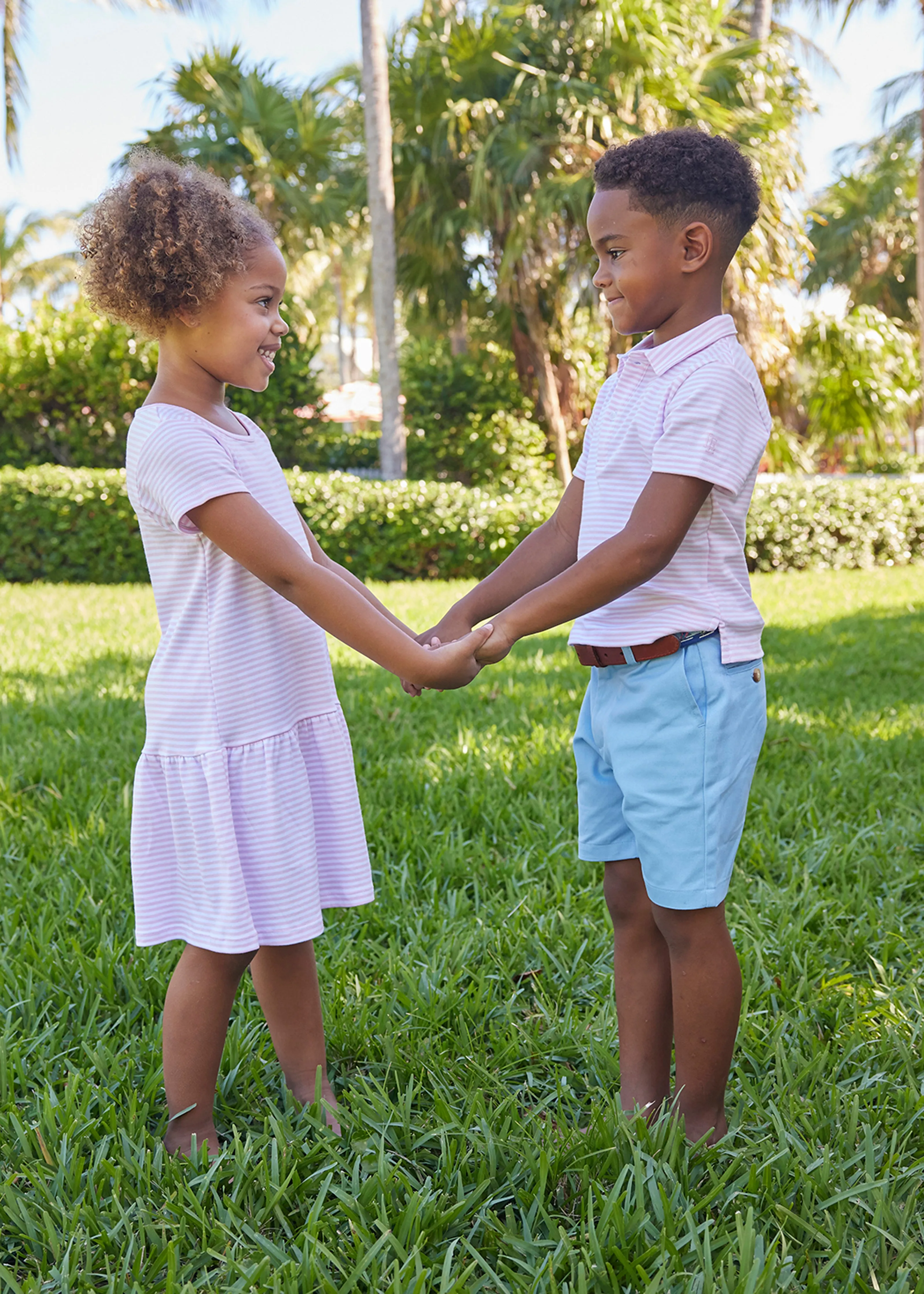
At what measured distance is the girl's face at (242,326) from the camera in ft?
5.15

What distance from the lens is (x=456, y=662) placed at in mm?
1619

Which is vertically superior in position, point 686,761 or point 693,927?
point 686,761

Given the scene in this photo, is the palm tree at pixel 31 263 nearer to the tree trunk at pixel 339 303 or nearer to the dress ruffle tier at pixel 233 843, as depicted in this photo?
the tree trunk at pixel 339 303

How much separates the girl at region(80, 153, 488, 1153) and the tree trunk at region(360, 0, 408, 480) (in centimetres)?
935

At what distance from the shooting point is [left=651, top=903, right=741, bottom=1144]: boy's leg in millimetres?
1539

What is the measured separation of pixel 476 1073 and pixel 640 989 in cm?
38

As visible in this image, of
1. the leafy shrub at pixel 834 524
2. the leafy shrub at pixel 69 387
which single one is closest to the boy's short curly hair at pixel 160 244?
the leafy shrub at pixel 834 524

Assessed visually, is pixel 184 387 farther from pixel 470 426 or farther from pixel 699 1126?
pixel 470 426

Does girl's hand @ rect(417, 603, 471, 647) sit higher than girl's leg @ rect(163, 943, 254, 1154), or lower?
higher

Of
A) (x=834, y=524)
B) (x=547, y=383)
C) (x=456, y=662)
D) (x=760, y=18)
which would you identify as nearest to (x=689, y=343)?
(x=456, y=662)

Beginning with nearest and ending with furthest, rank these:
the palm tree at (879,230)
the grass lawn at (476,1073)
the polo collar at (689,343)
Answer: the grass lawn at (476,1073)
the polo collar at (689,343)
the palm tree at (879,230)

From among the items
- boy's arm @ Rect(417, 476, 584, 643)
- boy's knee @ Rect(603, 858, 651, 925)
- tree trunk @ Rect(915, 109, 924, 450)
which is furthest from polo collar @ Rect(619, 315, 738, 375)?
tree trunk @ Rect(915, 109, 924, 450)

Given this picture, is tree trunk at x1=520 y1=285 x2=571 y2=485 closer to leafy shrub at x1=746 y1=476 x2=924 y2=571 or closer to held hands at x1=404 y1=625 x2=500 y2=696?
leafy shrub at x1=746 y1=476 x2=924 y2=571

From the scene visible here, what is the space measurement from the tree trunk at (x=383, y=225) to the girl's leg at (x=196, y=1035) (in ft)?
31.3
